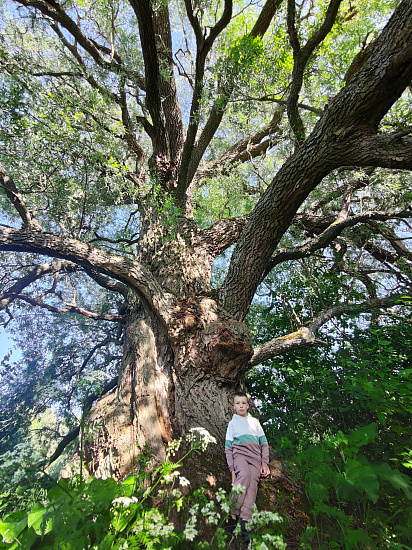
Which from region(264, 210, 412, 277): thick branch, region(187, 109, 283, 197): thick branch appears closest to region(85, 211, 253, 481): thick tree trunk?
region(264, 210, 412, 277): thick branch

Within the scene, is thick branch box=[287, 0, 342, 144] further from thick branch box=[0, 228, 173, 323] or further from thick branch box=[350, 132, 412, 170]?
thick branch box=[0, 228, 173, 323]

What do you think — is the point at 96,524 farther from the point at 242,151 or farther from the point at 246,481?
the point at 242,151

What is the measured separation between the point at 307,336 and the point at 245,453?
2518mm

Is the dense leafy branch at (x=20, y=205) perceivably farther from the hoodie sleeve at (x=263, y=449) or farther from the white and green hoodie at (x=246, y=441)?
the hoodie sleeve at (x=263, y=449)

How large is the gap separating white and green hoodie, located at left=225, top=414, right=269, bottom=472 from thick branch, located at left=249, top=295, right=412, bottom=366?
55.7 inches

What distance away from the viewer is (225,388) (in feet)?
10.6

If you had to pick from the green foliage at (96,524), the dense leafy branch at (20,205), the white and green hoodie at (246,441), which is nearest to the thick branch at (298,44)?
the dense leafy branch at (20,205)

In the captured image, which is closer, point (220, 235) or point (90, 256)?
point (90, 256)

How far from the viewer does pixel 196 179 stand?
22.6 ft

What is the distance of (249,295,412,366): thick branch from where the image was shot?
14.0 ft

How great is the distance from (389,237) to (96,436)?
5968 millimetres

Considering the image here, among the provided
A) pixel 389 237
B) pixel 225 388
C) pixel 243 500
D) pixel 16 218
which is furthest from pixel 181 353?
pixel 16 218

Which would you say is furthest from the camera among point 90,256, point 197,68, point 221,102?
point 221,102

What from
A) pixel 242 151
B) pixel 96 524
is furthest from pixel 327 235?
pixel 96 524
